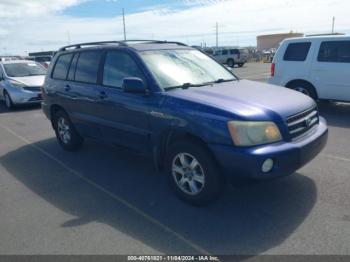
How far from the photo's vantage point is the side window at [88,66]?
5.41 m

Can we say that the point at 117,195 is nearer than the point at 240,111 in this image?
No

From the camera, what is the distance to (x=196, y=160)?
3.92 m

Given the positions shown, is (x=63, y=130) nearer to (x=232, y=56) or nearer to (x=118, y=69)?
(x=118, y=69)

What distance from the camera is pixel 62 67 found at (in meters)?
6.44

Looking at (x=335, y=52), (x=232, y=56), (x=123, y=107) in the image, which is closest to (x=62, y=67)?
(x=123, y=107)

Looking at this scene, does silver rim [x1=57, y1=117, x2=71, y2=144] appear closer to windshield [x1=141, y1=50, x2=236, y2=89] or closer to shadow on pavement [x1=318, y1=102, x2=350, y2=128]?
windshield [x1=141, y1=50, x2=236, y2=89]

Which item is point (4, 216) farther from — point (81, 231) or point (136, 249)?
point (136, 249)

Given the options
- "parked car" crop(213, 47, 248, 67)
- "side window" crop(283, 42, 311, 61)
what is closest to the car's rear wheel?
"side window" crop(283, 42, 311, 61)

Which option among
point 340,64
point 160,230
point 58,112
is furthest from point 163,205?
point 340,64

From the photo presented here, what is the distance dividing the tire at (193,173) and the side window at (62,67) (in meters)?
3.09

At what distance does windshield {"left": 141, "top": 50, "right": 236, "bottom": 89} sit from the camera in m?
4.48

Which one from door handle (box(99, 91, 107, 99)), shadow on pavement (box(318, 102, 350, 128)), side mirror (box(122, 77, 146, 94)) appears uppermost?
side mirror (box(122, 77, 146, 94))

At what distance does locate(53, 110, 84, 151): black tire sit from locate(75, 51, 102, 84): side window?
3.02ft

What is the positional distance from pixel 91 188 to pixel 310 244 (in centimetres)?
286
